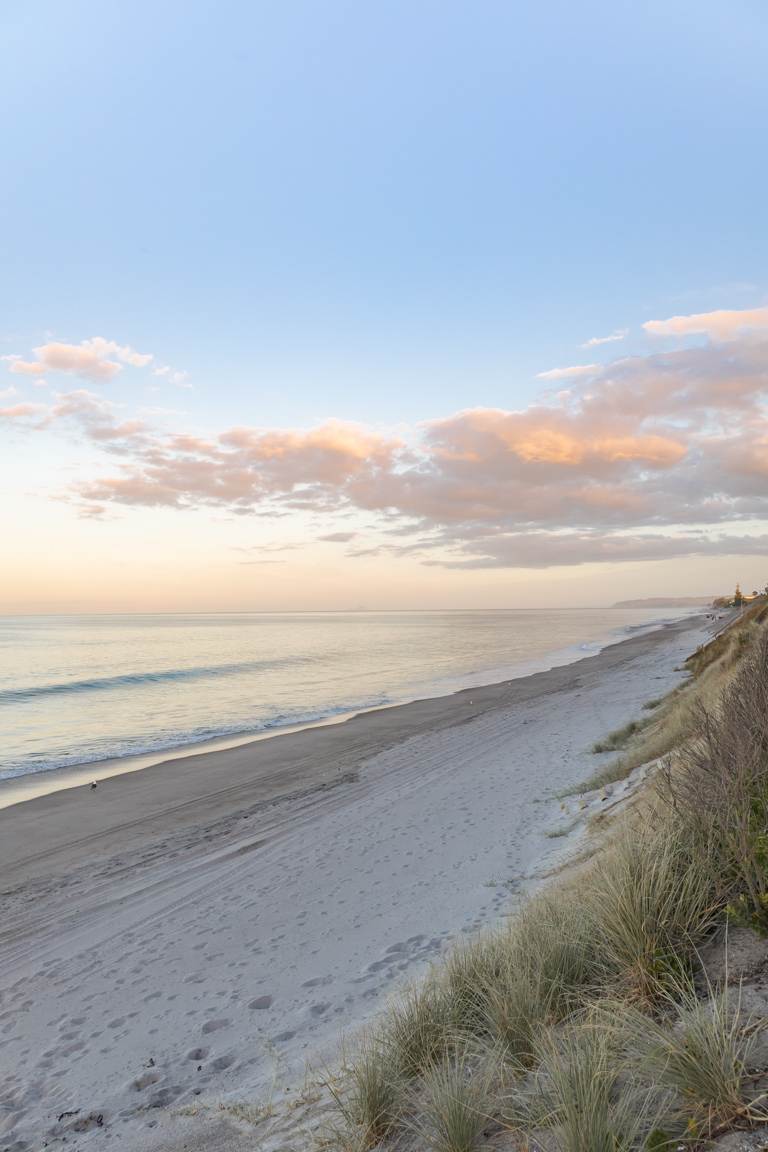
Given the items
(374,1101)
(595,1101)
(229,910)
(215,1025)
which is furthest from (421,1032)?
(229,910)

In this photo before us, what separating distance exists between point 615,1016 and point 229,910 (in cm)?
598

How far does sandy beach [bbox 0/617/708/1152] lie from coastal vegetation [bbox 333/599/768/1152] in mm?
986

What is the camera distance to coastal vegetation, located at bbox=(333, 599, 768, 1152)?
2.64 meters

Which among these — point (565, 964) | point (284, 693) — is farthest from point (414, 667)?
point (565, 964)

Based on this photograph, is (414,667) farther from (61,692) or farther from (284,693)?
(61,692)

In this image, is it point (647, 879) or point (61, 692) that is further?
point (61, 692)

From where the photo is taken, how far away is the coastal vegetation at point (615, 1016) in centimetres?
264

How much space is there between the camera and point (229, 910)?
8008 millimetres

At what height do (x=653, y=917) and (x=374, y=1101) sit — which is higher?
(x=653, y=917)

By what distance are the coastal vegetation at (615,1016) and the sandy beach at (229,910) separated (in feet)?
3.24

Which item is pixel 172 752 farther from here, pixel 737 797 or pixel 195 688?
pixel 737 797

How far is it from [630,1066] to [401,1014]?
1.55 m

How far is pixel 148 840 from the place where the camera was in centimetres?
1173

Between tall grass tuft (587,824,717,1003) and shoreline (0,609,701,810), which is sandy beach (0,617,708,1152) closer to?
shoreline (0,609,701,810)
